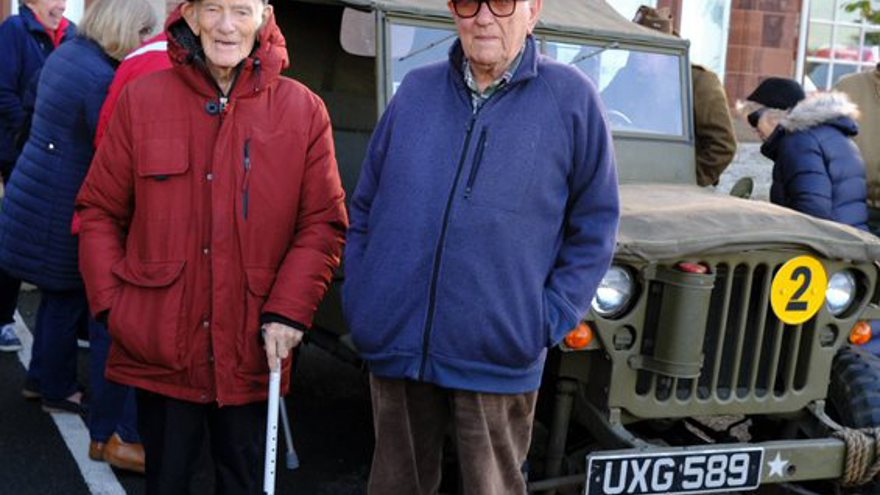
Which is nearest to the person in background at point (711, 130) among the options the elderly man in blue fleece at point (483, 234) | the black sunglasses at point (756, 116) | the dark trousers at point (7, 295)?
the black sunglasses at point (756, 116)

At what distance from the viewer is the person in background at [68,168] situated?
4793mm

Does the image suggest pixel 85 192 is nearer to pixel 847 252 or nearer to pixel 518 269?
pixel 518 269

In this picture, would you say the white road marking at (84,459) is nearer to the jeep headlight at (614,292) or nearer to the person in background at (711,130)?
Result: the jeep headlight at (614,292)

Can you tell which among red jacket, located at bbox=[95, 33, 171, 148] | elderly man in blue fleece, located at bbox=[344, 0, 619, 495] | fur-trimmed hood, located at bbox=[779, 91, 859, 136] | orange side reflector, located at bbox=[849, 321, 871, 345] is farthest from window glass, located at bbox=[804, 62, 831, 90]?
elderly man in blue fleece, located at bbox=[344, 0, 619, 495]

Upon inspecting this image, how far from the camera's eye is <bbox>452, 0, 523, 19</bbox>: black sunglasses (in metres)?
3.29

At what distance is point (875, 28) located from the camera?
1267 cm

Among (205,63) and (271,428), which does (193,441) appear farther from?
(205,63)

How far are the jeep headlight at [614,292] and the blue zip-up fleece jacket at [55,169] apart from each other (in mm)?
1978

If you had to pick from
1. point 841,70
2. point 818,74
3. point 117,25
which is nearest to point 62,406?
point 117,25

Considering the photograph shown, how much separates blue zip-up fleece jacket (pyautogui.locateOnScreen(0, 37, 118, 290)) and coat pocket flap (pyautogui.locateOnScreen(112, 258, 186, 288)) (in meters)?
1.44

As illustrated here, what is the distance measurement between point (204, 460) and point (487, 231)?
250 cm

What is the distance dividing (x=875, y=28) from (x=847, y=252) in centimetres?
914

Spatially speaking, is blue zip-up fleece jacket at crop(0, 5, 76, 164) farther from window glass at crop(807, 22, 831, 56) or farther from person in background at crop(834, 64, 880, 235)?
window glass at crop(807, 22, 831, 56)

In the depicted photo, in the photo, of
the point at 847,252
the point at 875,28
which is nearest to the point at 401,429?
the point at 847,252
